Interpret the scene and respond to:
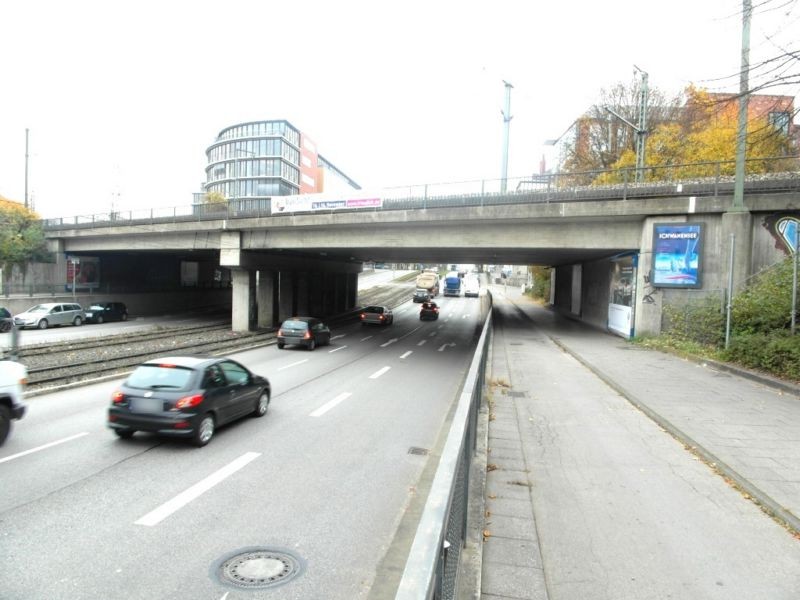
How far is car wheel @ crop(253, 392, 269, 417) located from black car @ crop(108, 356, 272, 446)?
98cm

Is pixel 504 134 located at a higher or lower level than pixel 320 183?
lower

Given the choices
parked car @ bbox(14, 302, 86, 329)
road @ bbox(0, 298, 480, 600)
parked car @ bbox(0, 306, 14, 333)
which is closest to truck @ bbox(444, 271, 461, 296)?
parked car @ bbox(14, 302, 86, 329)

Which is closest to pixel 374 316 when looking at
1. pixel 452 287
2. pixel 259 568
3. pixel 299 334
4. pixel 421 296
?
pixel 299 334

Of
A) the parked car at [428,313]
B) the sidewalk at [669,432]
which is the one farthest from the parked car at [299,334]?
the parked car at [428,313]

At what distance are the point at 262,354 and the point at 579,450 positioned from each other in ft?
54.8

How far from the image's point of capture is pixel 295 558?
4.68 meters

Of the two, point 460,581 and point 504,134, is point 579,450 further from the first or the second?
point 504,134

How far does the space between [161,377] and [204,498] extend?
9.67ft

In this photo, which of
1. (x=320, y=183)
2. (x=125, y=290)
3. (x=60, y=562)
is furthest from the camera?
(x=320, y=183)

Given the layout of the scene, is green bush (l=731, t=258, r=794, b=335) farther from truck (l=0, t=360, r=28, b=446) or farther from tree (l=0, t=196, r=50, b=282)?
tree (l=0, t=196, r=50, b=282)

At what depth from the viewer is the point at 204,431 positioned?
8.25m

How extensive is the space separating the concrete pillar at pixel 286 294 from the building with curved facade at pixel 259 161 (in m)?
59.9

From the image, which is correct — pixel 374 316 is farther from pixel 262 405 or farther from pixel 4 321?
pixel 262 405

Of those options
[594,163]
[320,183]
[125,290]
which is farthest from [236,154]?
[594,163]
